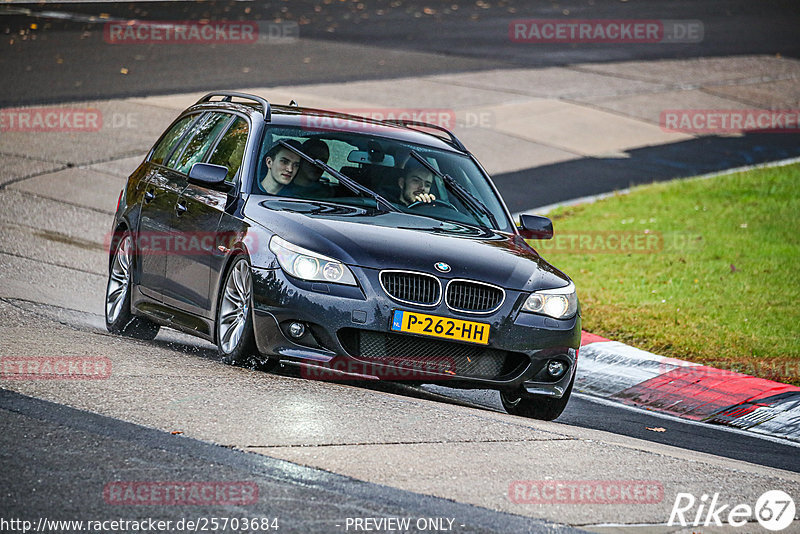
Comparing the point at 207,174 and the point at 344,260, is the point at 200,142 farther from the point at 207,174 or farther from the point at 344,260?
the point at 344,260

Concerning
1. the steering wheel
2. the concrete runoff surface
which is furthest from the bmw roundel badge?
the steering wheel

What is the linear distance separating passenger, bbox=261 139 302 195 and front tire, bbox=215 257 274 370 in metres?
0.75

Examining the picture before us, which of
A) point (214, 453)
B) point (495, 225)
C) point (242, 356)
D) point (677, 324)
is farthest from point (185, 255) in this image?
point (677, 324)

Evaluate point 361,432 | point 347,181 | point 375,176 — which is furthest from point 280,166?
point 361,432

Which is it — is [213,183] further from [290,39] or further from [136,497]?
[290,39]

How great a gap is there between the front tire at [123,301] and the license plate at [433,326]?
106 inches

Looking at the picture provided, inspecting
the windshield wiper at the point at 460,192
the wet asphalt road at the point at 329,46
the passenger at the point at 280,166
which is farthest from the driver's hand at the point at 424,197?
the wet asphalt road at the point at 329,46

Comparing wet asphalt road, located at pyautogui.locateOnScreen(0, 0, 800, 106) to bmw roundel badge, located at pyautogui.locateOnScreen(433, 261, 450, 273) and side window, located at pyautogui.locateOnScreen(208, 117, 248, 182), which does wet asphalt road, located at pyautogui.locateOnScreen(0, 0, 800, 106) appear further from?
bmw roundel badge, located at pyautogui.locateOnScreen(433, 261, 450, 273)

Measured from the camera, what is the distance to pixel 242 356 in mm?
7645

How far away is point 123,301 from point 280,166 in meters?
1.89

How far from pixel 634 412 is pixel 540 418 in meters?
1.18

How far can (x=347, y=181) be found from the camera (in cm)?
839

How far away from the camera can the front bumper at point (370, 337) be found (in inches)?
286

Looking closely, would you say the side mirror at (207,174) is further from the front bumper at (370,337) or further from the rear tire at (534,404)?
the rear tire at (534,404)
